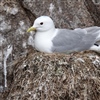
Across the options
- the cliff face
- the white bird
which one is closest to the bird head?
the white bird

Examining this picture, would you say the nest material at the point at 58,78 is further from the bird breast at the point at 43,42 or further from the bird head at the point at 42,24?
the bird head at the point at 42,24

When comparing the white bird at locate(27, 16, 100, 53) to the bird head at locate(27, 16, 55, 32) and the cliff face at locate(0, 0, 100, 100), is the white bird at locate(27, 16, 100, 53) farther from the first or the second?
the cliff face at locate(0, 0, 100, 100)

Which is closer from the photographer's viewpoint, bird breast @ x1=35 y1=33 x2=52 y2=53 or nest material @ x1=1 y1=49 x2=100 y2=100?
nest material @ x1=1 y1=49 x2=100 y2=100

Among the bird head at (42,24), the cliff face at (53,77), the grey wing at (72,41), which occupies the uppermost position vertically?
the bird head at (42,24)

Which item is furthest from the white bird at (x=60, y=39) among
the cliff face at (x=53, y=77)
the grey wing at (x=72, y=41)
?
the cliff face at (x=53, y=77)

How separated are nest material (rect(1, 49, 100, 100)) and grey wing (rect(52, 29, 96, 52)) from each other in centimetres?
21

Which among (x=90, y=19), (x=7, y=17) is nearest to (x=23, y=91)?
(x=7, y=17)

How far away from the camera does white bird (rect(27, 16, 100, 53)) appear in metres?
5.29

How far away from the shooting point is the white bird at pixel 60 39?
5.29 meters

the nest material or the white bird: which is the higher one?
the white bird

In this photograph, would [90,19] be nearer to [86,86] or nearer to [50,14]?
[50,14]

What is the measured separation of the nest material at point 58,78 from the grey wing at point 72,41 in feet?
0.70

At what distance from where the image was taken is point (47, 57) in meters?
5.04

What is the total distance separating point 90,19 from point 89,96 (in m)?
1.78
